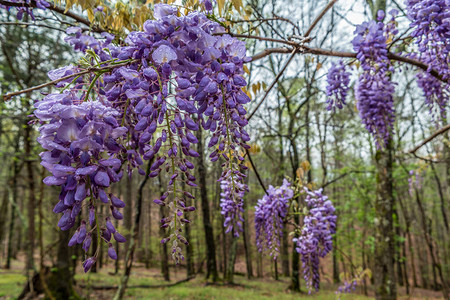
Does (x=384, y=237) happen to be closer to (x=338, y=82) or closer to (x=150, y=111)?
(x=338, y=82)

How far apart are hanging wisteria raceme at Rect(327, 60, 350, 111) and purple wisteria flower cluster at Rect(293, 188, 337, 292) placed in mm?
1077

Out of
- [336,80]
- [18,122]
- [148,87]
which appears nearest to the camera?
[148,87]

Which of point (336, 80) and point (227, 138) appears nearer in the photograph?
point (227, 138)

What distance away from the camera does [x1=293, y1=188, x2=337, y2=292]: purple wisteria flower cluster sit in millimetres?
3236

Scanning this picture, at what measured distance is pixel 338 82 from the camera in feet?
9.78

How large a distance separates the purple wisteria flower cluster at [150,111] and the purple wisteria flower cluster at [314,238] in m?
2.51

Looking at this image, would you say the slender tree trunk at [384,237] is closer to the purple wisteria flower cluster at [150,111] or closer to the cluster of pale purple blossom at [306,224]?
the cluster of pale purple blossom at [306,224]

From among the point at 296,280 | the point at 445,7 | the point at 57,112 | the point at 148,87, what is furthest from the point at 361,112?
the point at 296,280

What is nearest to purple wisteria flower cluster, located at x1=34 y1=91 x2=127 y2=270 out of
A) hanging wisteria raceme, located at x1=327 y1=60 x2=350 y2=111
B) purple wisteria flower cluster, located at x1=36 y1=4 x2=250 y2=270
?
purple wisteria flower cluster, located at x1=36 y1=4 x2=250 y2=270

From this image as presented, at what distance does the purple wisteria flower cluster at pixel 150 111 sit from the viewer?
73cm

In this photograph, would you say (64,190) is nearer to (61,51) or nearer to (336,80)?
(336,80)

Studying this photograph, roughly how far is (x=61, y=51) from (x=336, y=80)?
30.9 ft

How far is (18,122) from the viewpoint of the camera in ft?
28.9

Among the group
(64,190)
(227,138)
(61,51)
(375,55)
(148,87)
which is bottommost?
(64,190)
